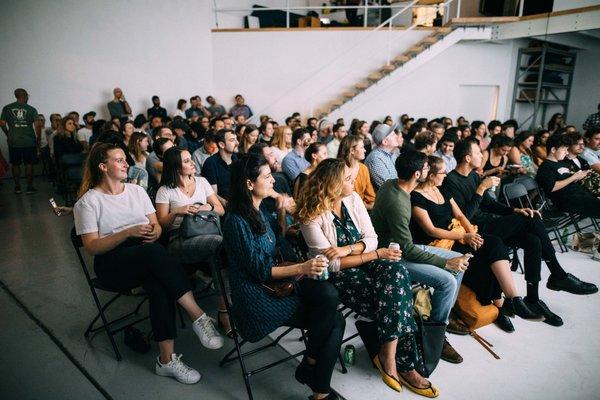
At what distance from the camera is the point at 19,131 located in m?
6.57

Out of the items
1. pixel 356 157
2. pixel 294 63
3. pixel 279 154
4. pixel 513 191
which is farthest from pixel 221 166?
pixel 294 63

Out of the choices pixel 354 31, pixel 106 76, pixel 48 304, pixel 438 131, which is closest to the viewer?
pixel 48 304

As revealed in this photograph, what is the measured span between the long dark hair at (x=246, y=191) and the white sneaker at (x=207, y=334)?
71 cm

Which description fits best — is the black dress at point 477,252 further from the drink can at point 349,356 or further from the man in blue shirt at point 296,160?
the man in blue shirt at point 296,160

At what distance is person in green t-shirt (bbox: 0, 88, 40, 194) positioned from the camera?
6516 mm

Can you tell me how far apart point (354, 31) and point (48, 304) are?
9.11 metres

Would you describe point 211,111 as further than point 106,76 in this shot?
Yes

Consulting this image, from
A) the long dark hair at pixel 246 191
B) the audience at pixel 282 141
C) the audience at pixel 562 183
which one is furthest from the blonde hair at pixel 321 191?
the audience at pixel 562 183

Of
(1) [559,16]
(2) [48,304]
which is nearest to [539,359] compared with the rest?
(2) [48,304]

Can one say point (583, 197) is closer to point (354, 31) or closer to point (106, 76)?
point (354, 31)

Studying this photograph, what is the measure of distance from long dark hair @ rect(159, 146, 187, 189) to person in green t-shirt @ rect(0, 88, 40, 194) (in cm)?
532

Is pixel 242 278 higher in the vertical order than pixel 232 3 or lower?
lower

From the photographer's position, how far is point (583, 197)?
14.0ft

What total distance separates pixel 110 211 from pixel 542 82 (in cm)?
1068
